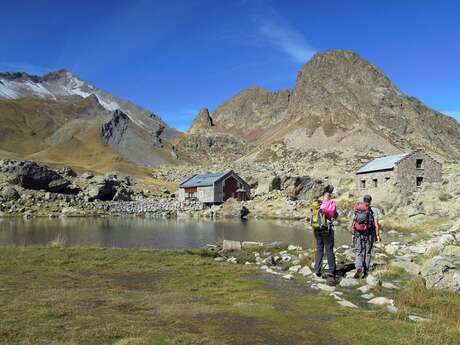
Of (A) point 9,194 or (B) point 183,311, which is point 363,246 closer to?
(B) point 183,311

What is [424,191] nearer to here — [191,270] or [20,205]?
[191,270]

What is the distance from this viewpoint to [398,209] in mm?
43812

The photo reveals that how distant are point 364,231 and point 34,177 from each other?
6322 centimetres

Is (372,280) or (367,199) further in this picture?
(367,199)

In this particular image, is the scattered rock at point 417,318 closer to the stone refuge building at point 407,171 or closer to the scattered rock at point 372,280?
the scattered rock at point 372,280

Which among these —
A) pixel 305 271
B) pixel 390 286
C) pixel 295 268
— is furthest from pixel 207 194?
pixel 390 286

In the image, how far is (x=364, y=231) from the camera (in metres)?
15.8

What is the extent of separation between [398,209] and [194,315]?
3806 cm

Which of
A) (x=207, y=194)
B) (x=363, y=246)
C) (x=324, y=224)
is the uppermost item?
(x=207, y=194)

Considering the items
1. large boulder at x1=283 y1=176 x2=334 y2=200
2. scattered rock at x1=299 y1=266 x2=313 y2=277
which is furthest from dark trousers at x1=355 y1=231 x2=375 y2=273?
large boulder at x1=283 y1=176 x2=334 y2=200

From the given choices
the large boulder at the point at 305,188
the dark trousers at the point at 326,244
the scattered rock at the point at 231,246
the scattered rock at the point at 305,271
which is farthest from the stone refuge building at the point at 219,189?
the dark trousers at the point at 326,244

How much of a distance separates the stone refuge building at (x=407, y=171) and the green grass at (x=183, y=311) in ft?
135

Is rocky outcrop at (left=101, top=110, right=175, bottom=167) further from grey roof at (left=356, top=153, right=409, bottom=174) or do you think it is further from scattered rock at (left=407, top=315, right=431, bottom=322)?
scattered rock at (left=407, top=315, right=431, bottom=322)

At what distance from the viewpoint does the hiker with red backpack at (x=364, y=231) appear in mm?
15688
